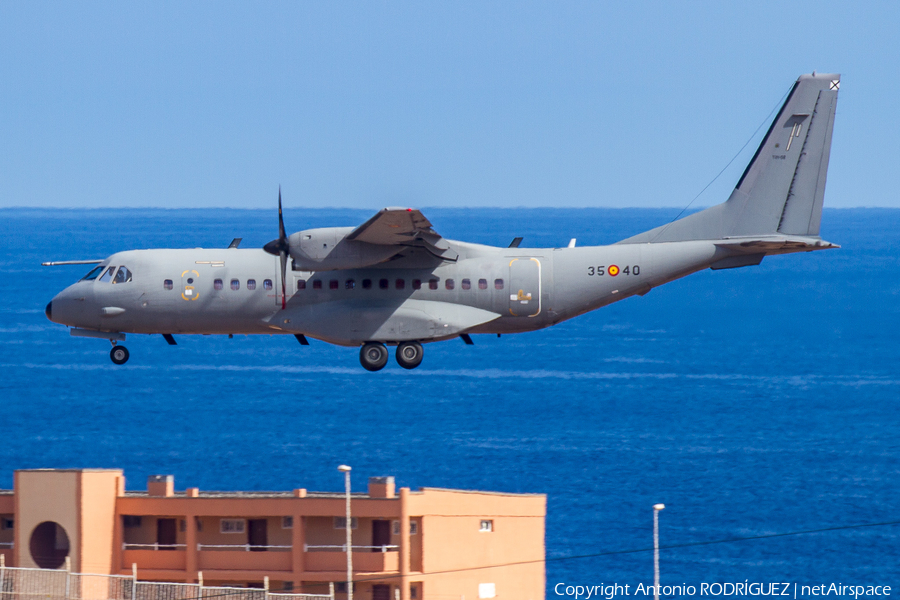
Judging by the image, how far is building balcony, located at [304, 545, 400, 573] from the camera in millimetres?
48034

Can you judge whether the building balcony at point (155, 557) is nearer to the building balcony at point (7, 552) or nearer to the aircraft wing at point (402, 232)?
the building balcony at point (7, 552)

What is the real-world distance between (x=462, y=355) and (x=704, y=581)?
77381 millimetres

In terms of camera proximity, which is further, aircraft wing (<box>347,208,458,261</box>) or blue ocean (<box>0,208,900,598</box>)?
blue ocean (<box>0,208,900,598</box>)

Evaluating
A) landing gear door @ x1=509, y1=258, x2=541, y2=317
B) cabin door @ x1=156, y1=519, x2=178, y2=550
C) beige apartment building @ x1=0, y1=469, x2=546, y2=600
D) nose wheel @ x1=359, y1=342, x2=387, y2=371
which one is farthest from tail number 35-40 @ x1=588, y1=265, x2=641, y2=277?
cabin door @ x1=156, y1=519, x2=178, y2=550

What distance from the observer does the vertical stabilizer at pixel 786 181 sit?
36062mm

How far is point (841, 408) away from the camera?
128 meters

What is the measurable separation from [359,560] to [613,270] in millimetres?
18726

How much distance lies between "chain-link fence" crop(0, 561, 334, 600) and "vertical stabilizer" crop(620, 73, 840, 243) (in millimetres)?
17120

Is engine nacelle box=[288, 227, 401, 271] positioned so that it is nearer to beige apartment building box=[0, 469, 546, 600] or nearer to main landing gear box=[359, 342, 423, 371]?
main landing gear box=[359, 342, 423, 371]

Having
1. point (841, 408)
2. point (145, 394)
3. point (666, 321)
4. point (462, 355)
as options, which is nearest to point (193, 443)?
point (145, 394)

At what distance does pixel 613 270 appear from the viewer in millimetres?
35469

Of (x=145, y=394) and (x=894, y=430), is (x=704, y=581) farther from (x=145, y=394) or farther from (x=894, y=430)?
(x=145, y=394)

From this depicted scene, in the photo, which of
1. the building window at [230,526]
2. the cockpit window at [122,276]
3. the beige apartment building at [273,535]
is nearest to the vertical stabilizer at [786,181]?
the cockpit window at [122,276]

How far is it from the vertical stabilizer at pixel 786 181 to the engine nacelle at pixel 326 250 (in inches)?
337
